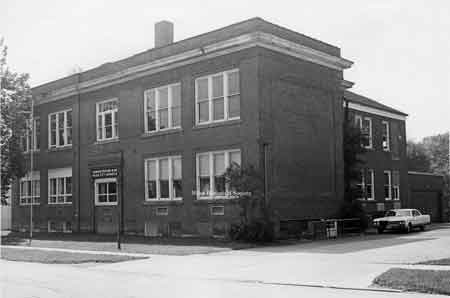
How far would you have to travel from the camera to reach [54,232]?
37844 mm

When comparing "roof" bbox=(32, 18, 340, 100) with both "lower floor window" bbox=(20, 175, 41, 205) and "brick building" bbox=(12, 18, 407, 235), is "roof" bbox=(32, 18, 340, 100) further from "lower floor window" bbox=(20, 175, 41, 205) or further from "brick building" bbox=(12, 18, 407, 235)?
"lower floor window" bbox=(20, 175, 41, 205)

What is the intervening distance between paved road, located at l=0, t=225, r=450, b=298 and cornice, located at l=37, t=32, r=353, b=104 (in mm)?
10144

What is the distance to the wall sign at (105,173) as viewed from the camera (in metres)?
33.7

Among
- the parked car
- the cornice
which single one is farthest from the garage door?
the cornice

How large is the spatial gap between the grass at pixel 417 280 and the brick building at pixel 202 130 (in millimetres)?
13356

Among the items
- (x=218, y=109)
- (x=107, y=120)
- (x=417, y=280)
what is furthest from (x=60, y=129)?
(x=417, y=280)

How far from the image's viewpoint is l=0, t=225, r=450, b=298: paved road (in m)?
12.4

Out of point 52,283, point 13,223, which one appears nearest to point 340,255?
point 52,283

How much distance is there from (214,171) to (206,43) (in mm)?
6315

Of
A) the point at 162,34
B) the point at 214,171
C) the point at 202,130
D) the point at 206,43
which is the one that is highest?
the point at 162,34

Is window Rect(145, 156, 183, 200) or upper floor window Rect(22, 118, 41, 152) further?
upper floor window Rect(22, 118, 41, 152)

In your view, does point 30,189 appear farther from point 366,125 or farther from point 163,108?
point 366,125

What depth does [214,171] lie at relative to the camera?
28.4 metres

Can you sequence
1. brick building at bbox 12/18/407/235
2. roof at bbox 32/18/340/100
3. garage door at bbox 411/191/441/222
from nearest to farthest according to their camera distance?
brick building at bbox 12/18/407/235, roof at bbox 32/18/340/100, garage door at bbox 411/191/441/222
